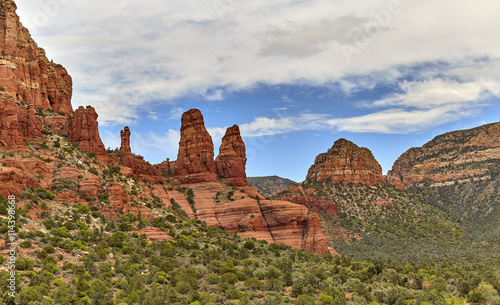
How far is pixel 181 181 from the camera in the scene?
91.7 meters

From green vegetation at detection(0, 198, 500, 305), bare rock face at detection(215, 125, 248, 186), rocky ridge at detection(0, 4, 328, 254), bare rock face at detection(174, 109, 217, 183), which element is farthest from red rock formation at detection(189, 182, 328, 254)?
green vegetation at detection(0, 198, 500, 305)

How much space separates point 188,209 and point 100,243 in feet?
112

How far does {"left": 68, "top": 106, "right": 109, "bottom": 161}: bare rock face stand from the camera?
72.4 m

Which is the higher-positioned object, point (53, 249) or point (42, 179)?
point (42, 179)

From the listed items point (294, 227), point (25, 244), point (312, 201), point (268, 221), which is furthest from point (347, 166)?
point (25, 244)

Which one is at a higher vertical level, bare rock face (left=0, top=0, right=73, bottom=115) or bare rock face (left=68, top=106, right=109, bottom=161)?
bare rock face (left=0, top=0, right=73, bottom=115)

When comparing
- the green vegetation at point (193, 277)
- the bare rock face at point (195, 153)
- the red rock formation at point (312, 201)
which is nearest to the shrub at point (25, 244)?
the green vegetation at point (193, 277)

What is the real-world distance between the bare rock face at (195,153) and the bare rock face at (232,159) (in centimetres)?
378

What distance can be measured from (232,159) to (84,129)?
35.6 m

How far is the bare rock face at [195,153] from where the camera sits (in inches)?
3620

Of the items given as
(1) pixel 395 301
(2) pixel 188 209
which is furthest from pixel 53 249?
(2) pixel 188 209

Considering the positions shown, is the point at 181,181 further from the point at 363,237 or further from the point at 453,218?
the point at 453,218

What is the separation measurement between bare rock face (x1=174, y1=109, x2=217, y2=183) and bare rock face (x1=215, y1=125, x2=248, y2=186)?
3777 millimetres

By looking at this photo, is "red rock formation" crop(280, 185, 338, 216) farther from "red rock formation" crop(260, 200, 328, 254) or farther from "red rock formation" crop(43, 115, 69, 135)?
"red rock formation" crop(43, 115, 69, 135)
